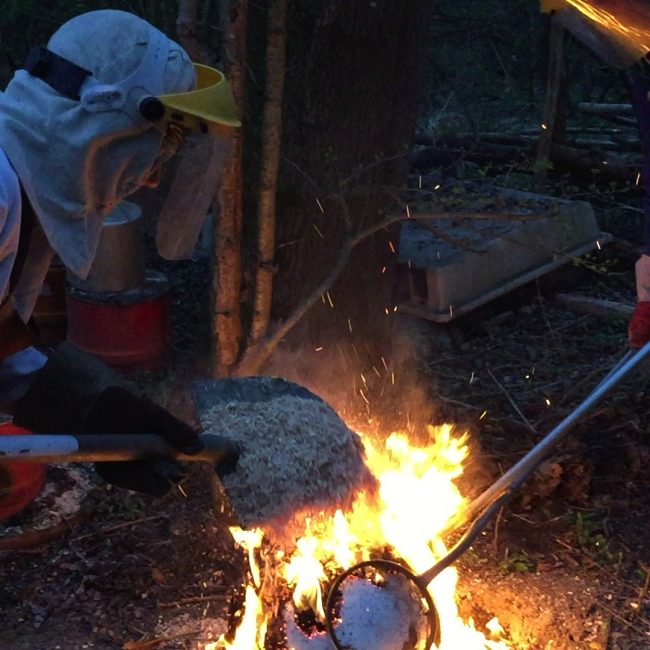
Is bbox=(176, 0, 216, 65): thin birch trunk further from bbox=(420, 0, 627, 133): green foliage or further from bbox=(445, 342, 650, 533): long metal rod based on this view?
bbox=(420, 0, 627, 133): green foliage

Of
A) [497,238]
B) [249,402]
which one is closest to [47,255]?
[249,402]

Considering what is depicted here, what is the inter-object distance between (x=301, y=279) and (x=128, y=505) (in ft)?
4.27

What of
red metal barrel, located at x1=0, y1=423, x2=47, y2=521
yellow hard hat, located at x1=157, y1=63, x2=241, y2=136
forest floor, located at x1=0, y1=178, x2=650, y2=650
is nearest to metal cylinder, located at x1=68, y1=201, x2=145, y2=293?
forest floor, located at x1=0, y1=178, x2=650, y2=650

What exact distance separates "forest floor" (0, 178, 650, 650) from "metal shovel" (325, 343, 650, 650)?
1.45 feet

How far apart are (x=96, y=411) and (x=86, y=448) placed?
0.98ft

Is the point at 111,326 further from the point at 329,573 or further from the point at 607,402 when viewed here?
the point at 607,402

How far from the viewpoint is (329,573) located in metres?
3.08

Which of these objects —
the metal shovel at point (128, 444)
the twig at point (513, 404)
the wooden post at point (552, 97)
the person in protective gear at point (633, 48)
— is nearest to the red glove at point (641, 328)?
the person in protective gear at point (633, 48)

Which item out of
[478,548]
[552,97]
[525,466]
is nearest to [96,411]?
[525,466]

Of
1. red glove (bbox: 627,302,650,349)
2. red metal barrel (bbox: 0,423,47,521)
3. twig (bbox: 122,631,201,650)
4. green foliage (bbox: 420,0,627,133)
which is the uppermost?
red glove (bbox: 627,302,650,349)

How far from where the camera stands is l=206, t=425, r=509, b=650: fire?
3018 mm

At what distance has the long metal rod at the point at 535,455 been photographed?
3.23m

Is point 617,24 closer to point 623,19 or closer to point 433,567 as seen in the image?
point 623,19

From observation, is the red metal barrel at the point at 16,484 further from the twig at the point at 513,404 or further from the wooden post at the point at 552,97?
the wooden post at the point at 552,97
